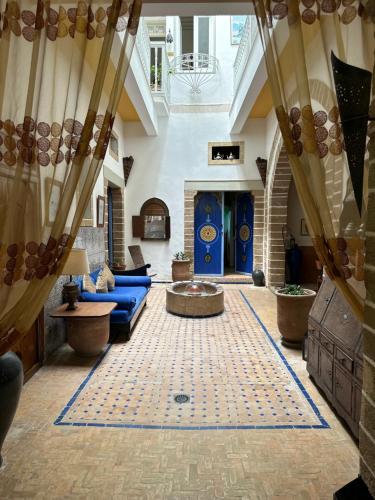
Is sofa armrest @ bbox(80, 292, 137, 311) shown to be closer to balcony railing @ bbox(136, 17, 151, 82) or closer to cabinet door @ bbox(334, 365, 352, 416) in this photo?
cabinet door @ bbox(334, 365, 352, 416)

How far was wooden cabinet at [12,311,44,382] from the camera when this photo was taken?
2957 mm

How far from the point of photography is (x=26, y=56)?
4.74 feet

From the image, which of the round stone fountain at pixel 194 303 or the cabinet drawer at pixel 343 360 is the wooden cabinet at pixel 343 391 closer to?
the cabinet drawer at pixel 343 360

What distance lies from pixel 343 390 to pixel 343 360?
21 cm

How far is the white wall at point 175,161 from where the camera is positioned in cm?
769

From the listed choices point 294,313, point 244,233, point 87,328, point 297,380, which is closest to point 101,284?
point 87,328

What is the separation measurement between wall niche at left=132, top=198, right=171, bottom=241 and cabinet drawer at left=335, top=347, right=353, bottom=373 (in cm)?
582

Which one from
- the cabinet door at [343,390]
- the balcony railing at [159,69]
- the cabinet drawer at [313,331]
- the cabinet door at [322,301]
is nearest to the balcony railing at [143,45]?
the balcony railing at [159,69]

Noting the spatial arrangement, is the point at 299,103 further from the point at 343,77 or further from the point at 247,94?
the point at 247,94

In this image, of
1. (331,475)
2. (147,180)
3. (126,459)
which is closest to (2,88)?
(126,459)

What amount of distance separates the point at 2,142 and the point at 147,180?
6.50m

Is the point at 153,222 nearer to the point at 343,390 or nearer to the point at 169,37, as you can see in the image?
the point at 169,37

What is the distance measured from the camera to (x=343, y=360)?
2281mm

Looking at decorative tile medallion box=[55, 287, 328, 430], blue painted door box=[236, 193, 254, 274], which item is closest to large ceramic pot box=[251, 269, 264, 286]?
blue painted door box=[236, 193, 254, 274]
